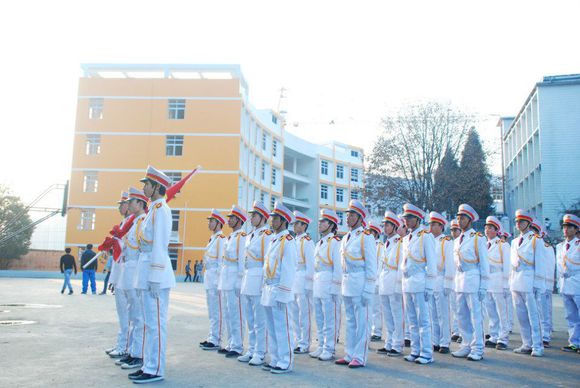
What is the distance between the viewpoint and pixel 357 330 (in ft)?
24.1

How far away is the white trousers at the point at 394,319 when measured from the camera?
8.35 metres

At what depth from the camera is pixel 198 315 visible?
13.0 m

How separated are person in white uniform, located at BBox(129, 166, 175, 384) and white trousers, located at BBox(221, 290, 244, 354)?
188 cm

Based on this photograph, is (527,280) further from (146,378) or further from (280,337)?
(146,378)

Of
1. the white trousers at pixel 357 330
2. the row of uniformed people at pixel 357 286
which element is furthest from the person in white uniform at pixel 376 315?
the white trousers at pixel 357 330

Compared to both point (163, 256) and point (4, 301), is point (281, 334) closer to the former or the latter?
point (163, 256)

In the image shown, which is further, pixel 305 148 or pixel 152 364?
pixel 305 148

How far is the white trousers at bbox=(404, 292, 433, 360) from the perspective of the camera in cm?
766

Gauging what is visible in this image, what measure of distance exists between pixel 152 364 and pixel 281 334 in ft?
5.73

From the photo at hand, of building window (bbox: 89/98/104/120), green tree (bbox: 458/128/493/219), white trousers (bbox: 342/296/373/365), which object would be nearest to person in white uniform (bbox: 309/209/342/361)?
white trousers (bbox: 342/296/373/365)

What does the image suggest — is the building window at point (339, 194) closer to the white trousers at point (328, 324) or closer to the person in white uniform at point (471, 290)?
the person in white uniform at point (471, 290)

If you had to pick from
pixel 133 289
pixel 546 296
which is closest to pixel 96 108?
pixel 133 289

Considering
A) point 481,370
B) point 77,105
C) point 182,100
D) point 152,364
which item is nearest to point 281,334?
point 152,364

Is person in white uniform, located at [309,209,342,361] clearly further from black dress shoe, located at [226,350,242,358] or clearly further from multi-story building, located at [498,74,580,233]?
multi-story building, located at [498,74,580,233]
